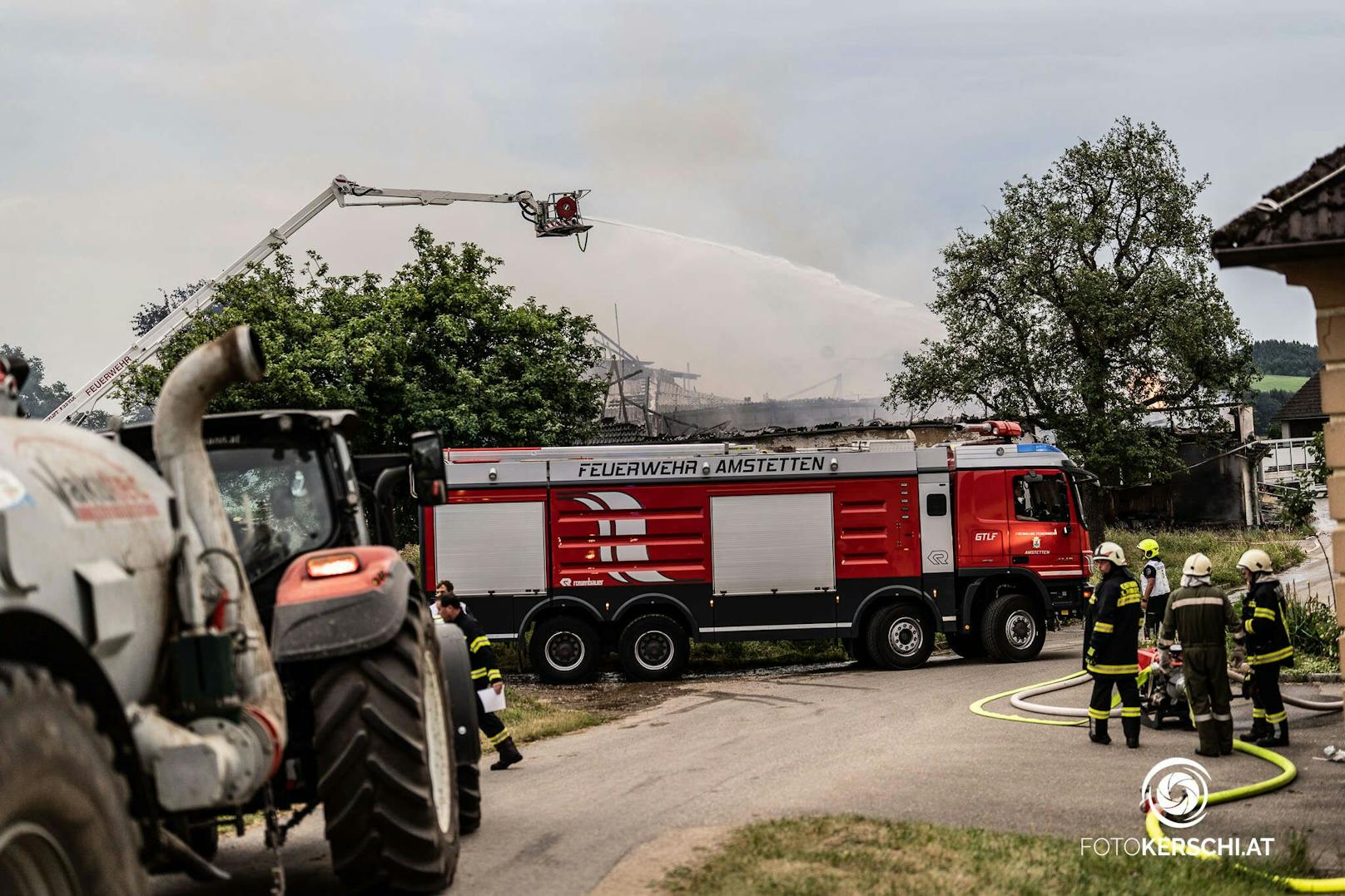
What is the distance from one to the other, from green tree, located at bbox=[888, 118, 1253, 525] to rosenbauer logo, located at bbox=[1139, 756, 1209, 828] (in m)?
23.4

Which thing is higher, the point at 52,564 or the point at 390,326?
the point at 390,326

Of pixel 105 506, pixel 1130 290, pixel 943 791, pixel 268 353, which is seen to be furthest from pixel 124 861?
pixel 1130 290

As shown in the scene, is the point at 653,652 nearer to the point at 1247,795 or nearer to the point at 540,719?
the point at 540,719

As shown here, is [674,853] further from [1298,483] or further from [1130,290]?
[1130,290]

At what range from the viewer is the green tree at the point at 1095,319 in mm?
33375

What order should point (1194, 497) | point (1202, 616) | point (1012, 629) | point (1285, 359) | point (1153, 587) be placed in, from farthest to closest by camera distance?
point (1285, 359) < point (1194, 497) < point (1012, 629) < point (1153, 587) < point (1202, 616)

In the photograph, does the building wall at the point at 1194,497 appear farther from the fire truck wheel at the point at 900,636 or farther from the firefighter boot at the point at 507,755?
the firefighter boot at the point at 507,755

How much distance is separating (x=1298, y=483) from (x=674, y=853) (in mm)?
14698

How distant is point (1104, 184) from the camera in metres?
34.8

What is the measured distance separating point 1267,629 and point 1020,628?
903cm

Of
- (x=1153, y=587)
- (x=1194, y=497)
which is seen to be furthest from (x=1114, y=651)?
(x=1194, y=497)

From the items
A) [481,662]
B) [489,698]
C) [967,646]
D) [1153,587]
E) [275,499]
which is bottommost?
[967,646]

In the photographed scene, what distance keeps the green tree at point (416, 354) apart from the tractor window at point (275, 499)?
20533mm

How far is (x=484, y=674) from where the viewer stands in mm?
11562
